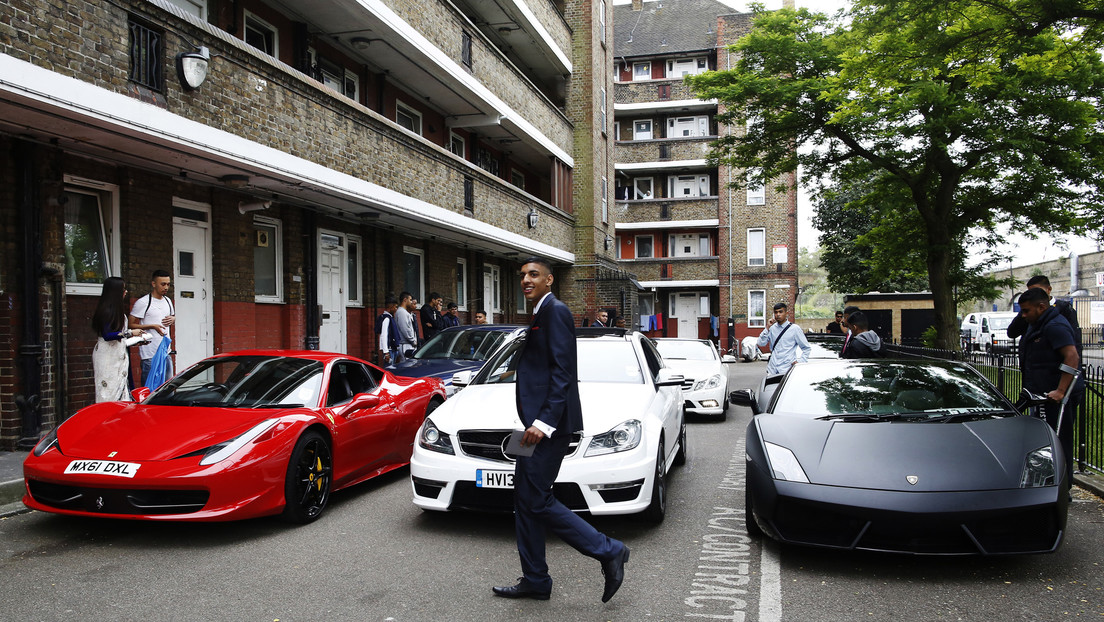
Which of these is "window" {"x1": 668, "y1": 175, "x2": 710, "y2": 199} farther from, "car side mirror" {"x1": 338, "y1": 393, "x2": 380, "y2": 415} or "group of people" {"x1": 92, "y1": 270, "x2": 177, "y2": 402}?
"car side mirror" {"x1": 338, "y1": 393, "x2": 380, "y2": 415}

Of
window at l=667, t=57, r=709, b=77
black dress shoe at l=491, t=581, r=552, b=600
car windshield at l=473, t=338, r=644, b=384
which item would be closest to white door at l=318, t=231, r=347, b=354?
car windshield at l=473, t=338, r=644, b=384

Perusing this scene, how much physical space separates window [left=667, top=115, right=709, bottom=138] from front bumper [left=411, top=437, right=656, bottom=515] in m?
38.3

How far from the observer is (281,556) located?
15.6 ft

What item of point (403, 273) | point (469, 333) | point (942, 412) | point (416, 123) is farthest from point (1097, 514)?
point (416, 123)

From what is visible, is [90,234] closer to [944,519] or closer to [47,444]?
[47,444]

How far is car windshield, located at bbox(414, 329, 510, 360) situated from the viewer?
10.8 metres

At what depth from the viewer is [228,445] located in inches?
200

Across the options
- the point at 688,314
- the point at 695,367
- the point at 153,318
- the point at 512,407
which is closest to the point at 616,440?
the point at 512,407

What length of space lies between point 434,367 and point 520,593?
20.7 feet

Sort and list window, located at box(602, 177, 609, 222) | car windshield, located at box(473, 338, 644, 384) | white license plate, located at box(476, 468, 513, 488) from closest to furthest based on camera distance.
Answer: white license plate, located at box(476, 468, 513, 488), car windshield, located at box(473, 338, 644, 384), window, located at box(602, 177, 609, 222)

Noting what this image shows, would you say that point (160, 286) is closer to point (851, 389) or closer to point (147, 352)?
point (147, 352)

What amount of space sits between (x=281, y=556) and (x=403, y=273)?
12.6 meters

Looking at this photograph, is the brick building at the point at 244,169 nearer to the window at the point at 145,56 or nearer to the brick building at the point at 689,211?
the window at the point at 145,56

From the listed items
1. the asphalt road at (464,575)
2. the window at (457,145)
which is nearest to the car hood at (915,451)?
the asphalt road at (464,575)
